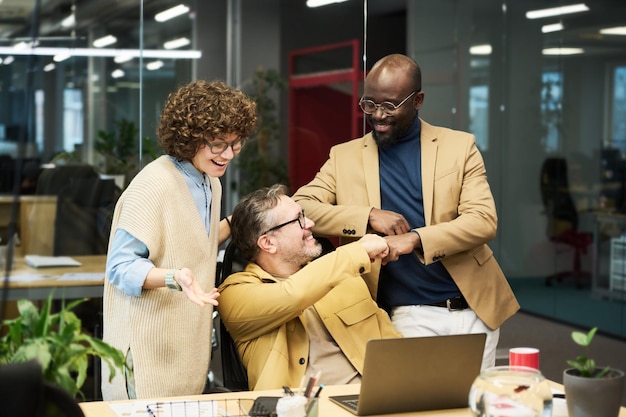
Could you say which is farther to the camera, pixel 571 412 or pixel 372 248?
pixel 372 248

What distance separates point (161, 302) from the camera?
9.05 ft

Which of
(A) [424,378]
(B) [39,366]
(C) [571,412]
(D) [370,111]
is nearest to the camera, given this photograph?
(B) [39,366]

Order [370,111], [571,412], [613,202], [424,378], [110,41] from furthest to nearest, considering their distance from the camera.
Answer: [613,202] < [110,41] < [370,111] < [424,378] < [571,412]

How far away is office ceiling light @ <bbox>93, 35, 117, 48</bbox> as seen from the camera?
5.56 m

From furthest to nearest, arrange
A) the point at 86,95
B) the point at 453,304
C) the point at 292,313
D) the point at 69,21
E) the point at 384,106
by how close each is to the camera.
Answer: the point at 69,21 < the point at 86,95 < the point at 453,304 < the point at 384,106 < the point at 292,313

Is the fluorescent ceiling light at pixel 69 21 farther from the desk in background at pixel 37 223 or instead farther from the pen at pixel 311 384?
the pen at pixel 311 384

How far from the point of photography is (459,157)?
3348 mm

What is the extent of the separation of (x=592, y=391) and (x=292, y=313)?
42.7 inches

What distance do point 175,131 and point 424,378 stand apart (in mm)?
1071

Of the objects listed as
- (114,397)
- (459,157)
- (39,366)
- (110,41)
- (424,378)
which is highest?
(110,41)

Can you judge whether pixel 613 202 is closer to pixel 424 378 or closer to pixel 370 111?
pixel 370 111

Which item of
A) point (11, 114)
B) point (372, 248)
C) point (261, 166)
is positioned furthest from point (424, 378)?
point (11, 114)

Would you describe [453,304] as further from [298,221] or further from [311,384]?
[311,384]

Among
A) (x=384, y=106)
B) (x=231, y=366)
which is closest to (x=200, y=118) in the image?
(x=384, y=106)
